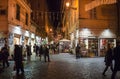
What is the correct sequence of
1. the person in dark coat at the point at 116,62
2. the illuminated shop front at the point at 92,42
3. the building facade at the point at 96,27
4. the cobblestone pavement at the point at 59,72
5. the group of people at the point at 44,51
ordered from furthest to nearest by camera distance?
1. the building facade at the point at 96,27
2. the illuminated shop front at the point at 92,42
3. the group of people at the point at 44,51
4. the cobblestone pavement at the point at 59,72
5. the person in dark coat at the point at 116,62

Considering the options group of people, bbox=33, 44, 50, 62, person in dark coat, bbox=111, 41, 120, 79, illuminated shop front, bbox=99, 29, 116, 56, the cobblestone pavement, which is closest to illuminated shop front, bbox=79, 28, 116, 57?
illuminated shop front, bbox=99, 29, 116, 56

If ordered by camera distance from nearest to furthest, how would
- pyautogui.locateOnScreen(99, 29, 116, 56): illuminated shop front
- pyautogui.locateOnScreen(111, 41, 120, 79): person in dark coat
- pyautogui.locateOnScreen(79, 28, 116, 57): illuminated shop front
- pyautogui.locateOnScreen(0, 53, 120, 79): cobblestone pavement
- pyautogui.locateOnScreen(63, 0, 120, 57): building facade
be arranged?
pyautogui.locateOnScreen(111, 41, 120, 79): person in dark coat
pyautogui.locateOnScreen(0, 53, 120, 79): cobblestone pavement
pyautogui.locateOnScreen(79, 28, 116, 57): illuminated shop front
pyautogui.locateOnScreen(63, 0, 120, 57): building facade
pyautogui.locateOnScreen(99, 29, 116, 56): illuminated shop front

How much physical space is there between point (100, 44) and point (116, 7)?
19.9 ft

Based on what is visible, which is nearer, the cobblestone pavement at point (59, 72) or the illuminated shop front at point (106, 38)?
the cobblestone pavement at point (59, 72)

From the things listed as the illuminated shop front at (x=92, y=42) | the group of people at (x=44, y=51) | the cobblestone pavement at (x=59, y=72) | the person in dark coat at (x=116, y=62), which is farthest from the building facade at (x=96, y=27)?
the person in dark coat at (x=116, y=62)

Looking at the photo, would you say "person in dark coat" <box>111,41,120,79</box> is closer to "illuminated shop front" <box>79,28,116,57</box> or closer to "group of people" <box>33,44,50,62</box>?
"group of people" <box>33,44,50,62</box>

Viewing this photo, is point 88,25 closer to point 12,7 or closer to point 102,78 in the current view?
point 12,7

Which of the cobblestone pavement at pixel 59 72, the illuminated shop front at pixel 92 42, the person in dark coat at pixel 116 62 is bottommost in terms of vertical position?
the cobblestone pavement at pixel 59 72

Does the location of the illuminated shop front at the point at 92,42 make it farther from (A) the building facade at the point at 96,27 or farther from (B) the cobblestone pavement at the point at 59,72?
(B) the cobblestone pavement at the point at 59,72

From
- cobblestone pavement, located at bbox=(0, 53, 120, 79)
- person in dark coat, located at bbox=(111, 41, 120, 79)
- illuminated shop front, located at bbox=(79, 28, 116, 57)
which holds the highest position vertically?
illuminated shop front, located at bbox=(79, 28, 116, 57)

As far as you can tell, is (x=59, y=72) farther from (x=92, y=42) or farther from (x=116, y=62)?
(x=92, y=42)

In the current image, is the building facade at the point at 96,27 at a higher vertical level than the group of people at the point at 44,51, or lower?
higher

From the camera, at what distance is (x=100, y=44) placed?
4141 cm

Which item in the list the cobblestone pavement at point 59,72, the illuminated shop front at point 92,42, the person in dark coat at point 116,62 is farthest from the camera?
the illuminated shop front at point 92,42
